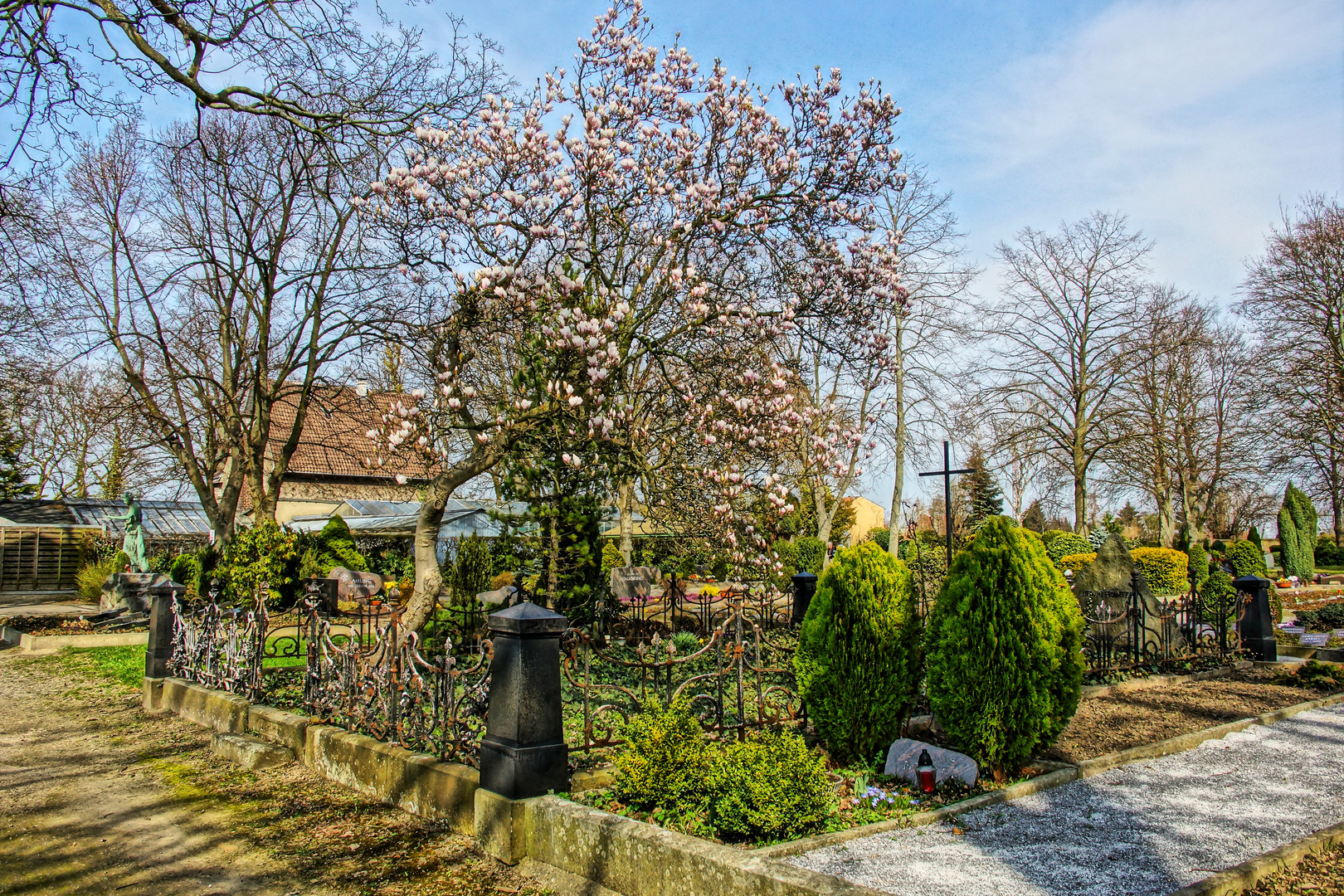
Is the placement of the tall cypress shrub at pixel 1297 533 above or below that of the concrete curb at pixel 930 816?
above

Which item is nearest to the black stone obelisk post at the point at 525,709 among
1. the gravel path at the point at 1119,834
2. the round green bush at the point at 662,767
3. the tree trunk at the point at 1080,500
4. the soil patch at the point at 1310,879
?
the round green bush at the point at 662,767

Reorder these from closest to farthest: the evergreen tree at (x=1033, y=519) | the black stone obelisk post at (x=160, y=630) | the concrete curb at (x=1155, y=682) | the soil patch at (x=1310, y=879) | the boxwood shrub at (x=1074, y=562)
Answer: the soil patch at (x=1310, y=879), the concrete curb at (x=1155, y=682), the black stone obelisk post at (x=160, y=630), the boxwood shrub at (x=1074, y=562), the evergreen tree at (x=1033, y=519)

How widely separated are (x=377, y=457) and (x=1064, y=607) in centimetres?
798

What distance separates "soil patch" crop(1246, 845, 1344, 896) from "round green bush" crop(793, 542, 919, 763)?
7.07 ft

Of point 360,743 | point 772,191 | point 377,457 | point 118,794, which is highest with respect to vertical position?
point 772,191

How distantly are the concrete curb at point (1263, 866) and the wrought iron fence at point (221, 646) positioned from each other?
701 centimetres

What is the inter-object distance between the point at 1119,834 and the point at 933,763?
1.11 meters

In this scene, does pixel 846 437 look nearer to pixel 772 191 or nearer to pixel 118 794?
pixel 772 191

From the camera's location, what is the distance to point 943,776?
518cm

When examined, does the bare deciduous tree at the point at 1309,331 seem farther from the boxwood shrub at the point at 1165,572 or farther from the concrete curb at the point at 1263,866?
the concrete curb at the point at 1263,866

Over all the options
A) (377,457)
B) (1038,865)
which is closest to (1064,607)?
(1038,865)

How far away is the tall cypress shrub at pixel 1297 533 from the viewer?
24828 millimetres

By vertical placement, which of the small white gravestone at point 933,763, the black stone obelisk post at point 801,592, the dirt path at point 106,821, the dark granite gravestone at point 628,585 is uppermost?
the black stone obelisk post at point 801,592

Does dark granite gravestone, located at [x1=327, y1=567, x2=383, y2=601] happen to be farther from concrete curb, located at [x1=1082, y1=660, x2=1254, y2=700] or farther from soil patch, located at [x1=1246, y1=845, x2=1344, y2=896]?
soil patch, located at [x1=1246, y1=845, x2=1344, y2=896]
